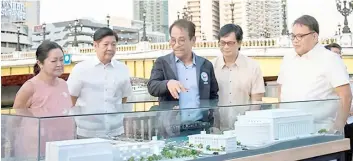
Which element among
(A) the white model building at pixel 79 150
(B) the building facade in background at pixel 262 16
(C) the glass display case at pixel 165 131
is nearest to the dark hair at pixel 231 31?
(C) the glass display case at pixel 165 131

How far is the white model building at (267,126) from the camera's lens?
6.24 feet

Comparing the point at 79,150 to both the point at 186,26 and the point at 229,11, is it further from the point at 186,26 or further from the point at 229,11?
the point at 229,11

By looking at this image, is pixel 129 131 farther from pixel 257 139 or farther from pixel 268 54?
pixel 268 54

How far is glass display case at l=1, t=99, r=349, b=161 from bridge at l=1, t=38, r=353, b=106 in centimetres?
752

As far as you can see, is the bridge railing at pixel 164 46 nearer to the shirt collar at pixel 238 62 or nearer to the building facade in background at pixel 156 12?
the shirt collar at pixel 238 62

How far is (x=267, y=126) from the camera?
1923 mm

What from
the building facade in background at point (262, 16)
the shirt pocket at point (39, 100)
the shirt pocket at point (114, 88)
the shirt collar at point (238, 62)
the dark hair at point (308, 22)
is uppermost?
the building facade in background at point (262, 16)

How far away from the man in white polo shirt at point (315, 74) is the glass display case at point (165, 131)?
96 mm

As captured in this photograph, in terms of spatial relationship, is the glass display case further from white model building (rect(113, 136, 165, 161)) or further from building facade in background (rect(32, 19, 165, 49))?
building facade in background (rect(32, 19, 165, 49))

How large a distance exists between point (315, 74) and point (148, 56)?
13.4 meters

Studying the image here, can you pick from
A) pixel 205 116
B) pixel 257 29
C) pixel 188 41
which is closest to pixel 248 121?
pixel 205 116

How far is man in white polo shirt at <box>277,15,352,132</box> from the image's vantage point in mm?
2426

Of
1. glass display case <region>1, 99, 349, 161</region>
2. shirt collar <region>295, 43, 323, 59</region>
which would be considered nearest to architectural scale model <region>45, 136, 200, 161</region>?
glass display case <region>1, 99, 349, 161</region>

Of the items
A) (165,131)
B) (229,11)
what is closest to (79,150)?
(165,131)
